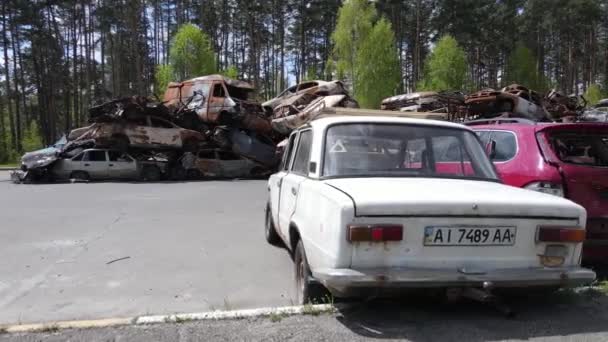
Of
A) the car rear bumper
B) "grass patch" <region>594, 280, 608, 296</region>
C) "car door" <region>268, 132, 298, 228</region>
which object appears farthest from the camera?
"car door" <region>268, 132, 298, 228</region>

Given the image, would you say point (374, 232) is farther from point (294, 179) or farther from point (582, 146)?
point (582, 146)

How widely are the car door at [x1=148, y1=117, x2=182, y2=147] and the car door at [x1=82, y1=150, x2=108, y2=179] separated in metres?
1.87

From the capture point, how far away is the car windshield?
407cm

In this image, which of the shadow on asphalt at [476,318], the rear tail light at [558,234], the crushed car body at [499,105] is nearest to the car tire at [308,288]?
the shadow on asphalt at [476,318]

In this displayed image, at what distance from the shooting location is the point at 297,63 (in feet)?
168

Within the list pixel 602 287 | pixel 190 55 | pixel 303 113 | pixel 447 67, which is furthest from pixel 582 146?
pixel 447 67

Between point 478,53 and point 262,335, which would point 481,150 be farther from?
point 478,53

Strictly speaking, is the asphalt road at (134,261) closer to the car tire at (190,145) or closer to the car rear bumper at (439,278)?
the car rear bumper at (439,278)

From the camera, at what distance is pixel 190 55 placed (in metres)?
32.5

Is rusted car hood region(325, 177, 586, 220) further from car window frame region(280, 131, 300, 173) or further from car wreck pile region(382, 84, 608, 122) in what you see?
car wreck pile region(382, 84, 608, 122)

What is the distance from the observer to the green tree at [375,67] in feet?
111

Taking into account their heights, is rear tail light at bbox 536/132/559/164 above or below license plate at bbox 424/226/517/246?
above

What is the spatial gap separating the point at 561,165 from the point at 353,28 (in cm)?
3043

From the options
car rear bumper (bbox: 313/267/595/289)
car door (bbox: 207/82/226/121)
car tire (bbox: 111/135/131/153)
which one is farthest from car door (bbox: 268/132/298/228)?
car tire (bbox: 111/135/131/153)
